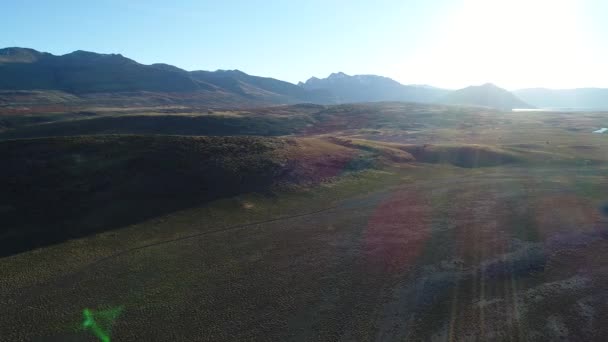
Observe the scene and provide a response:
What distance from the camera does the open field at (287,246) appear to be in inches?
1236

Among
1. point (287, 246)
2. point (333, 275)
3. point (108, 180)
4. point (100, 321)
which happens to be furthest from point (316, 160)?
point (100, 321)

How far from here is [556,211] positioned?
2244 inches

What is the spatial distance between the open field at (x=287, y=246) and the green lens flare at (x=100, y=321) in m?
0.63

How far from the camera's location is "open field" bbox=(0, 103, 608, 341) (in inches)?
1236

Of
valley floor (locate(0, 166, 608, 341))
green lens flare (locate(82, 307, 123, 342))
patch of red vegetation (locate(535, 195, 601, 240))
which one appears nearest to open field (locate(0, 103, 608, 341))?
valley floor (locate(0, 166, 608, 341))

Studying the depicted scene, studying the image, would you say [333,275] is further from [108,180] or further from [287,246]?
[108,180]

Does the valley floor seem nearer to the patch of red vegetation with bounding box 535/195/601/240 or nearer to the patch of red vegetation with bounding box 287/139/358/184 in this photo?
the patch of red vegetation with bounding box 535/195/601/240

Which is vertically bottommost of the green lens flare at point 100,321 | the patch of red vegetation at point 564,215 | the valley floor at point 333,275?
the green lens flare at point 100,321

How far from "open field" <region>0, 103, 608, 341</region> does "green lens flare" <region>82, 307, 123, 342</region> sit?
0.63 metres

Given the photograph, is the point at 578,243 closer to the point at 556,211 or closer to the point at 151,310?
the point at 556,211

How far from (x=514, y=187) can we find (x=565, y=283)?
130 feet

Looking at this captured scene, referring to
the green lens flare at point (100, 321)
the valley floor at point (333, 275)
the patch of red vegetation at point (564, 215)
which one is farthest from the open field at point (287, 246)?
the green lens flare at point (100, 321)

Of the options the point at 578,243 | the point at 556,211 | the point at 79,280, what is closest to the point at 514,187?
the point at 556,211

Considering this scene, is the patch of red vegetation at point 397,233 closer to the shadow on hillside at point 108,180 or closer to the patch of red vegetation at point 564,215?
the patch of red vegetation at point 564,215
